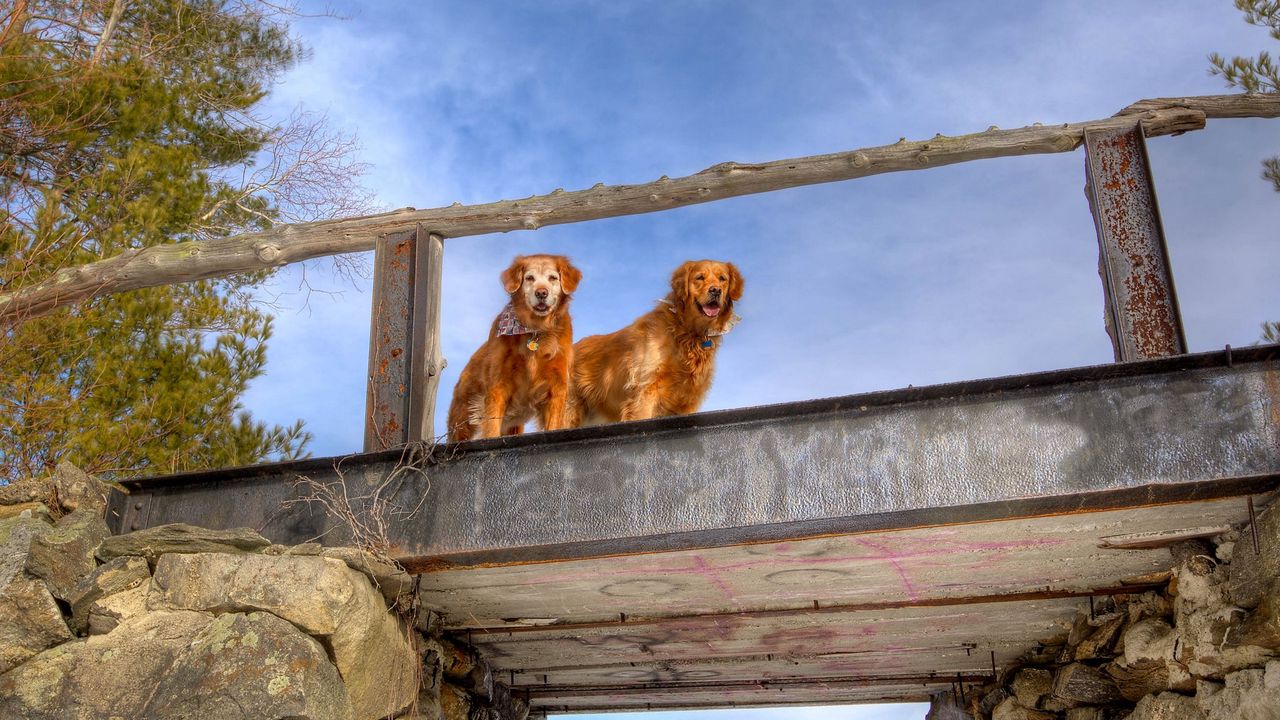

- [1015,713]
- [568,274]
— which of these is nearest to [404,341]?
[568,274]

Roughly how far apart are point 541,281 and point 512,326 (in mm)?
322

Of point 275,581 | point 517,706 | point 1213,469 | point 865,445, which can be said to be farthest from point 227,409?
point 1213,469

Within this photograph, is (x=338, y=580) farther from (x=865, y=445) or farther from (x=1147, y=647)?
(x=1147, y=647)

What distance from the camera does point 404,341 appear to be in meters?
5.90

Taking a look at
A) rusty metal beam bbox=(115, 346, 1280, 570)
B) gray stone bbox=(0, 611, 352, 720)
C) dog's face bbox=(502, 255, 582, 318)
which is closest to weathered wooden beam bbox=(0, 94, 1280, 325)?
dog's face bbox=(502, 255, 582, 318)

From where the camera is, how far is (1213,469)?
4.32 meters

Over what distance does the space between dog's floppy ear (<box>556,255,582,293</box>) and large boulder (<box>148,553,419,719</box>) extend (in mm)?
2403

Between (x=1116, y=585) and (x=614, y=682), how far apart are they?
3464 millimetres

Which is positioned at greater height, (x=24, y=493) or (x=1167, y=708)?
(x=24, y=493)

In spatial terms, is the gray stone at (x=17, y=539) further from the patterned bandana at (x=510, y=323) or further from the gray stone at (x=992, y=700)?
the gray stone at (x=992, y=700)

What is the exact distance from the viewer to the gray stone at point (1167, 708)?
16.0 ft

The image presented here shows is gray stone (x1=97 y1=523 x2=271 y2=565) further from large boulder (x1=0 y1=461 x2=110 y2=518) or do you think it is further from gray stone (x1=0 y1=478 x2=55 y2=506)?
gray stone (x1=0 y1=478 x2=55 y2=506)

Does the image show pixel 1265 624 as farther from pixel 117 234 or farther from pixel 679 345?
pixel 117 234

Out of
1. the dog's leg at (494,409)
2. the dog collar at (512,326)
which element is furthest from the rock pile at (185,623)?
the dog collar at (512,326)
